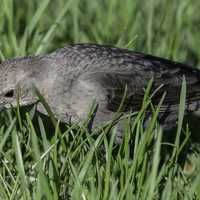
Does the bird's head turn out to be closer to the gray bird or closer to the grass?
the gray bird

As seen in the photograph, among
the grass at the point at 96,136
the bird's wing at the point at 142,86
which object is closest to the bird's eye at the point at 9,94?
the grass at the point at 96,136

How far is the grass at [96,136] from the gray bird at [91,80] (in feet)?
0.56

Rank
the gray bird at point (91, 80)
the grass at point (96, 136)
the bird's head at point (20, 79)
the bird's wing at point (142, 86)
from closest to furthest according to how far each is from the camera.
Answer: the grass at point (96, 136), the bird's head at point (20, 79), the gray bird at point (91, 80), the bird's wing at point (142, 86)

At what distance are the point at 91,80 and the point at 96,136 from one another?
513 millimetres

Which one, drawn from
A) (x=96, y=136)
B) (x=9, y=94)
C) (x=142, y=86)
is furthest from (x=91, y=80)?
(x=9, y=94)

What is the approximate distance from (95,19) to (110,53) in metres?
1.73

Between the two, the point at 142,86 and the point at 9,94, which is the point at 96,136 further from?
the point at 9,94

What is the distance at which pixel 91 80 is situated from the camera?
4.93 m

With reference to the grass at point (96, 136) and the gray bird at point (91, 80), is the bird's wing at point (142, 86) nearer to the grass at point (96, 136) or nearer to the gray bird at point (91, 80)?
the gray bird at point (91, 80)

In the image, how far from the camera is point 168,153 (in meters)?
5.36

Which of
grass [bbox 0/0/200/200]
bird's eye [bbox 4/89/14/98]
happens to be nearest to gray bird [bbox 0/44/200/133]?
bird's eye [bbox 4/89/14/98]

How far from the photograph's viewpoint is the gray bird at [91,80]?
482 cm

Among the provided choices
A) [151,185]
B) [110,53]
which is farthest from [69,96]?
[151,185]

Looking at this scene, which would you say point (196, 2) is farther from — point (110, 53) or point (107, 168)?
point (107, 168)
